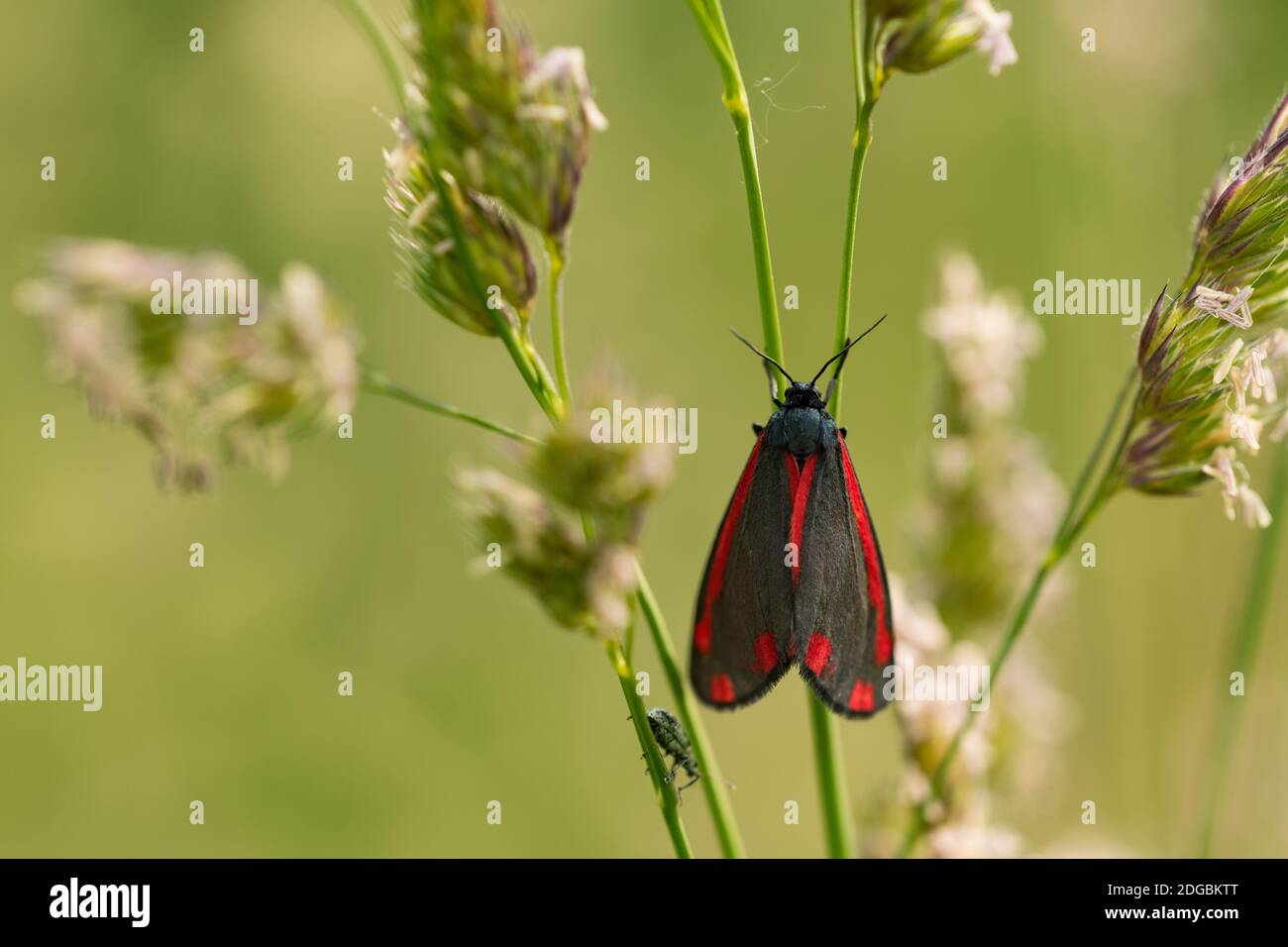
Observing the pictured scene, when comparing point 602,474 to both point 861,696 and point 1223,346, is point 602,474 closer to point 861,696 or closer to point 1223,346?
point 861,696

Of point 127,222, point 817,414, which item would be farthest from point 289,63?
point 817,414

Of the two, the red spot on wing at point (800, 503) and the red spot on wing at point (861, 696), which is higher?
the red spot on wing at point (800, 503)

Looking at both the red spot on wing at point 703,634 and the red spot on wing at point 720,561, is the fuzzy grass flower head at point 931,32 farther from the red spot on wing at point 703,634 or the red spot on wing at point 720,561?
the red spot on wing at point 703,634

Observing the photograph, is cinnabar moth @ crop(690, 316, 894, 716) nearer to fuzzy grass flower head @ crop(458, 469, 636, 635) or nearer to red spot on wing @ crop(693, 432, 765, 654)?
red spot on wing @ crop(693, 432, 765, 654)

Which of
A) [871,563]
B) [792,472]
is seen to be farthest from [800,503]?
[871,563]

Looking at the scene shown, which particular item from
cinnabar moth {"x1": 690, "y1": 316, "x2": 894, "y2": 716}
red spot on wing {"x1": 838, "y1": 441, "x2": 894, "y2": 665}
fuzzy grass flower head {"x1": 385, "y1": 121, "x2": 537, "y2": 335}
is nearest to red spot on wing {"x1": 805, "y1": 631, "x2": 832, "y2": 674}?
cinnabar moth {"x1": 690, "y1": 316, "x2": 894, "y2": 716}

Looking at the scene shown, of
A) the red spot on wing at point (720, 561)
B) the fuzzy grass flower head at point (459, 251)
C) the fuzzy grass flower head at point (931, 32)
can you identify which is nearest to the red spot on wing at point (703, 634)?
the red spot on wing at point (720, 561)

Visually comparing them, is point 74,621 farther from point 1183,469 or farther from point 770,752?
point 1183,469
